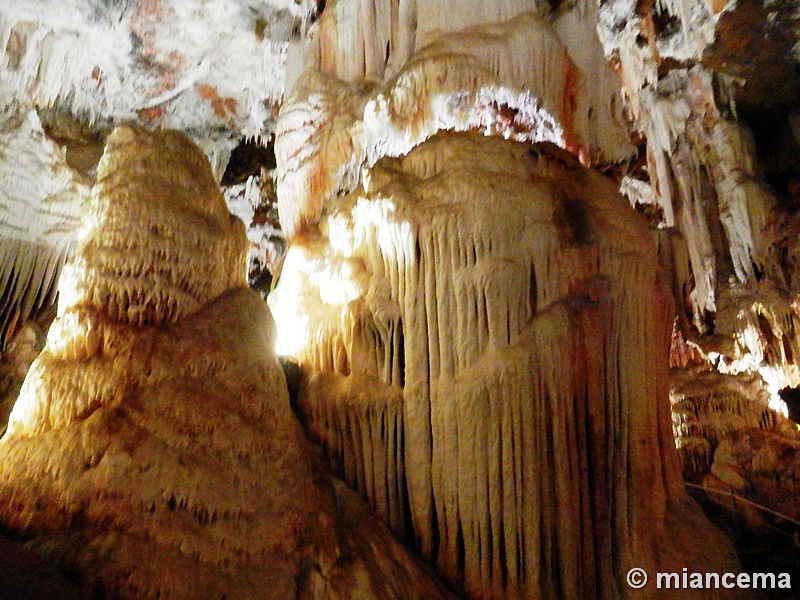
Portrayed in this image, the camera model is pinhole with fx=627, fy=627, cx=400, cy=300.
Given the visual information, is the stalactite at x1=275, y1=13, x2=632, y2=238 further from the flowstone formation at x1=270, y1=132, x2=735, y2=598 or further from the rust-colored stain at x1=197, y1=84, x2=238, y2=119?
the rust-colored stain at x1=197, y1=84, x2=238, y2=119

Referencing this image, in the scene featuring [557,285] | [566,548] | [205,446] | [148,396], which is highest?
[557,285]

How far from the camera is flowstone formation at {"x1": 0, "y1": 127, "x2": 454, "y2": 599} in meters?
2.66

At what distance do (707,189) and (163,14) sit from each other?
342 inches

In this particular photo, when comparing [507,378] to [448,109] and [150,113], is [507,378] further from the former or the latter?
[150,113]

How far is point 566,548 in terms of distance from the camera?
3.43m

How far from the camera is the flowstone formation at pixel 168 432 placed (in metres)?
2.66

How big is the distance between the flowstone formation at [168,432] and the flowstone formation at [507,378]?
0.40m

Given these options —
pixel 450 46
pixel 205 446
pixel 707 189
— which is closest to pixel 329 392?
pixel 205 446

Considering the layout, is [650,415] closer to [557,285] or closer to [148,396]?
[557,285]

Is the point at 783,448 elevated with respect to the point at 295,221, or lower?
lower

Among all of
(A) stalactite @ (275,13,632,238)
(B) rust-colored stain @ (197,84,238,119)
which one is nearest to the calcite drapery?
(B) rust-colored stain @ (197,84,238,119)

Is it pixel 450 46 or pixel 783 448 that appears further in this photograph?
pixel 783 448

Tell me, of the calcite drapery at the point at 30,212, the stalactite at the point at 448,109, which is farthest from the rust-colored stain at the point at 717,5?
the calcite drapery at the point at 30,212

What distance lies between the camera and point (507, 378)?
3551mm
